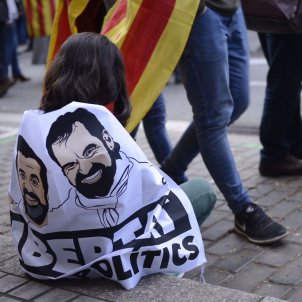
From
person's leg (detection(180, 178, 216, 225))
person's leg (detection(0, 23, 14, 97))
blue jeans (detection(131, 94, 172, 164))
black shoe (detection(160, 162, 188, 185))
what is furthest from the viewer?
person's leg (detection(0, 23, 14, 97))

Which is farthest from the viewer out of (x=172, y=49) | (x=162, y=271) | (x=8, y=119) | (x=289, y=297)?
(x=8, y=119)

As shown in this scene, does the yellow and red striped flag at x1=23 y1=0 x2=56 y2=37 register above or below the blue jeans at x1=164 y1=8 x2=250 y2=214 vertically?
below

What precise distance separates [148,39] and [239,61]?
692 mm

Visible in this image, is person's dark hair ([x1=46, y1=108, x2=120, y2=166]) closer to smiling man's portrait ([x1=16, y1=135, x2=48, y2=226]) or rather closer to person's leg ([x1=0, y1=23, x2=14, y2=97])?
smiling man's portrait ([x1=16, y1=135, x2=48, y2=226])

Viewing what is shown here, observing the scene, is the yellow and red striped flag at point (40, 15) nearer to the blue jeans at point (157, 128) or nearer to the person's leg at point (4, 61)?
the person's leg at point (4, 61)

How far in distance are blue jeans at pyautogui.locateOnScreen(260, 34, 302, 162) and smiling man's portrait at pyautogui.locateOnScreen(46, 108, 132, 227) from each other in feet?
6.58

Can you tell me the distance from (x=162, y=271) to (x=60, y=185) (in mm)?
484

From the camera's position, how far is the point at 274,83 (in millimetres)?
4340

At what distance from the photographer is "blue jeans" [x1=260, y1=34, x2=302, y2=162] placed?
4.20 meters

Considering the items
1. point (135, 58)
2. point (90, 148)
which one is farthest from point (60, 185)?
point (135, 58)

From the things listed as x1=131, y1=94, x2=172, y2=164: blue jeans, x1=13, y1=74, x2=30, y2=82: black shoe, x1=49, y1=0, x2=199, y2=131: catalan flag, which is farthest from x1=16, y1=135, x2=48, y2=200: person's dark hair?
x1=13, y1=74, x2=30, y2=82: black shoe

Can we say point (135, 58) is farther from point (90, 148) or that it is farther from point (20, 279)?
point (20, 279)

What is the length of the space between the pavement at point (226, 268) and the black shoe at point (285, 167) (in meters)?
0.05

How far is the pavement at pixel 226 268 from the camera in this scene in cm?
250
